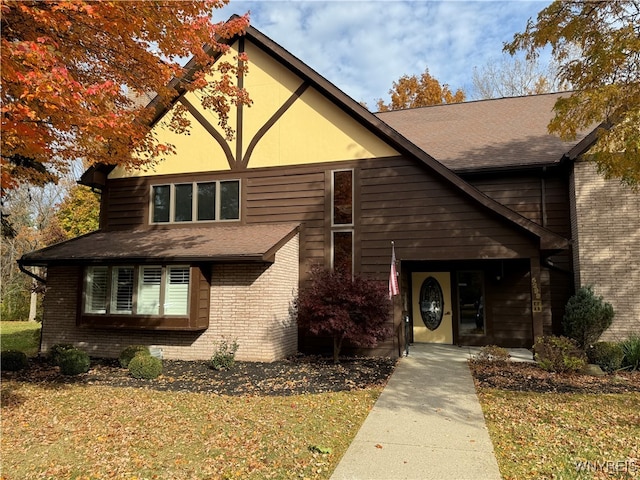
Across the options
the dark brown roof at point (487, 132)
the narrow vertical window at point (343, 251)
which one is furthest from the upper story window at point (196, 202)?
the dark brown roof at point (487, 132)

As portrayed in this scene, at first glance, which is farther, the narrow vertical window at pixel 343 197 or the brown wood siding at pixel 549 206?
the brown wood siding at pixel 549 206

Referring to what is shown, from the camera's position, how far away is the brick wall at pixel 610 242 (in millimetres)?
11141

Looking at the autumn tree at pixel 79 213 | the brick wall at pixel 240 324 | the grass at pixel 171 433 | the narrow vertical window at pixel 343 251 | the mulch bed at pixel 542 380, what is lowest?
the grass at pixel 171 433

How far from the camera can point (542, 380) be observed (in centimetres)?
877

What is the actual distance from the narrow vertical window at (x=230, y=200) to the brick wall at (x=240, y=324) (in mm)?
2231

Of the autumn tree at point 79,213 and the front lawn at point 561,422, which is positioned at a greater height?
the autumn tree at point 79,213

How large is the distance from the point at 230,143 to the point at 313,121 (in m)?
2.73

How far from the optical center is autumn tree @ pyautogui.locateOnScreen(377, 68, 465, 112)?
2741cm

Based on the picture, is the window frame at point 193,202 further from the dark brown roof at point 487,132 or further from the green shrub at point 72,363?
the dark brown roof at point 487,132

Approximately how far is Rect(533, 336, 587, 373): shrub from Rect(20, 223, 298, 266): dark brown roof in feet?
22.1

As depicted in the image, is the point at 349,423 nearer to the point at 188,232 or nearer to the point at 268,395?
the point at 268,395

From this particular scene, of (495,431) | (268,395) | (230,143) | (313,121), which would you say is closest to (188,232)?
(230,143)

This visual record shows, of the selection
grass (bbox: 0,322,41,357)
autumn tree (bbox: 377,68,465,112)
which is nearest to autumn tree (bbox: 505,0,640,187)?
grass (bbox: 0,322,41,357)

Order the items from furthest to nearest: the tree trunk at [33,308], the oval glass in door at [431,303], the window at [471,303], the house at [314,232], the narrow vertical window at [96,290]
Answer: the tree trunk at [33,308] → the oval glass in door at [431,303] → the window at [471,303] → the narrow vertical window at [96,290] → the house at [314,232]
